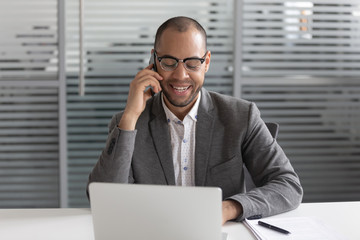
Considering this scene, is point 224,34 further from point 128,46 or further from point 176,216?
point 176,216

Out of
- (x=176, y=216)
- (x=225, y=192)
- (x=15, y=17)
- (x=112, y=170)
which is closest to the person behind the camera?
(x=176, y=216)

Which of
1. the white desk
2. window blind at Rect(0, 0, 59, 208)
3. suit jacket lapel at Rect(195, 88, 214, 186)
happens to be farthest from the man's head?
window blind at Rect(0, 0, 59, 208)

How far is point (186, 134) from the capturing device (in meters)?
1.92

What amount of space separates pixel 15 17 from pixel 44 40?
0.26m

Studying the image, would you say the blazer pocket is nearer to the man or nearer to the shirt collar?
the man

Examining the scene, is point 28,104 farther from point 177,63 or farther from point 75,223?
point 75,223

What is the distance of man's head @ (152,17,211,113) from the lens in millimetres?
1780

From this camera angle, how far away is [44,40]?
3324 mm

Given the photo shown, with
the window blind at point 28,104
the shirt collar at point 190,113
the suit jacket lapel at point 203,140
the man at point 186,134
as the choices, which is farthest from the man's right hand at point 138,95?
the window blind at point 28,104

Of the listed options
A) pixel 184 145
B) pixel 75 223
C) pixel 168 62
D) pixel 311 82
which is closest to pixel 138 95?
pixel 168 62

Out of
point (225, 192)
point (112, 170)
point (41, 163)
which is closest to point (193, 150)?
point (225, 192)

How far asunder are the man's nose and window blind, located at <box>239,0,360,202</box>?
1.71m

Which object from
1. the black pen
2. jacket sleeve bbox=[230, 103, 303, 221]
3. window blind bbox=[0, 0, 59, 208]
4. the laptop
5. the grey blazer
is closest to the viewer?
the laptop

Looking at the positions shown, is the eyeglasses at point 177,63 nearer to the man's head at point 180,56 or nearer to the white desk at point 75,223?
the man's head at point 180,56
